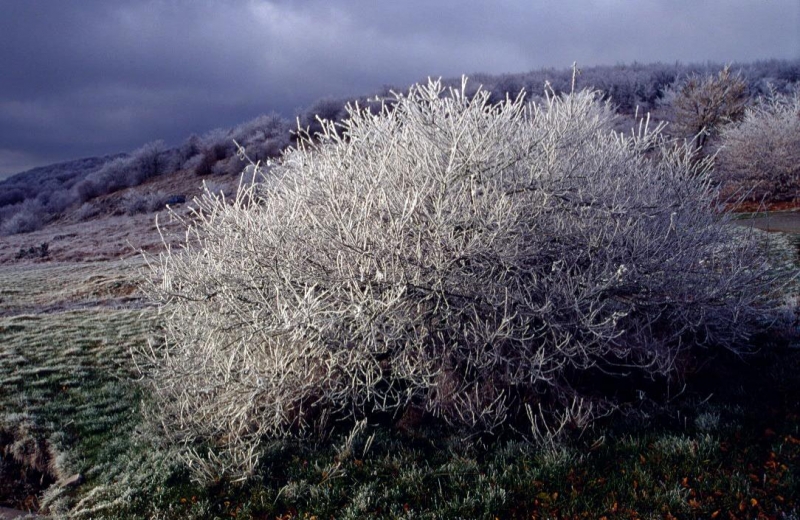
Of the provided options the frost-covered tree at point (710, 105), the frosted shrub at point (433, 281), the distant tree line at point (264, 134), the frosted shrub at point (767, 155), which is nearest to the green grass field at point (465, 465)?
the frosted shrub at point (433, 281)

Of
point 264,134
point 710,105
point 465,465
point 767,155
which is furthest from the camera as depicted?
point 264,134

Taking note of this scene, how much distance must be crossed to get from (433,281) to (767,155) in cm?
2032

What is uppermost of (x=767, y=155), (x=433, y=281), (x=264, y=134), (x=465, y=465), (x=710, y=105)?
(x=433, y=281)

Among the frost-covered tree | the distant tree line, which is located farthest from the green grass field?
the distant tree line

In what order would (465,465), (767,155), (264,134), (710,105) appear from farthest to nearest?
(264,134)
(710,105)
(767,155)
(465,465)

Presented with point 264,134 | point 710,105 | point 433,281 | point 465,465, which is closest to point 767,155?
point 710,105

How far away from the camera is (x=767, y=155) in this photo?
64.6 ft

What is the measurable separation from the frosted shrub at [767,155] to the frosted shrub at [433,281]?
642 inches

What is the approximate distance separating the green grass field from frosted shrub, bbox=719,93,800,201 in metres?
16.1

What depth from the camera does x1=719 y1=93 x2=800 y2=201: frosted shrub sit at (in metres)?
19.2

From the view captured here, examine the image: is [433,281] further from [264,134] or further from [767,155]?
[264,134]

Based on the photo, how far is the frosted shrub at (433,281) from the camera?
437cm

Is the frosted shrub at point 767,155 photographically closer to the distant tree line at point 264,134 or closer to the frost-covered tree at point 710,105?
the frost-covered tree at point 710,105

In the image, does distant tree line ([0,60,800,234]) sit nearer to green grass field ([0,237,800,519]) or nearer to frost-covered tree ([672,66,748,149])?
frost-covered tree ([672,66,748,149])
